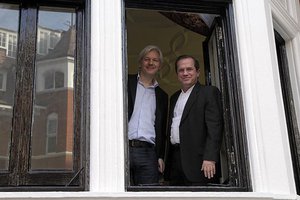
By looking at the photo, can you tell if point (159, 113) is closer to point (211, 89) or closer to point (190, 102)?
point (190, 102)

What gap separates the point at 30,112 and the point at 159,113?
1.09 metres

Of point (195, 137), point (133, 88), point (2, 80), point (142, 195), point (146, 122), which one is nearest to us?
point (142, 195)

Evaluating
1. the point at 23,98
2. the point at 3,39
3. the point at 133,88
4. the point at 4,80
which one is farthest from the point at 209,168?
the point at 3,39

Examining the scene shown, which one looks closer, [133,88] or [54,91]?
[54,91]

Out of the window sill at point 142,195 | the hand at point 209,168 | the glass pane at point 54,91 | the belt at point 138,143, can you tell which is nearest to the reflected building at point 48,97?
the glass pane at point 54,91

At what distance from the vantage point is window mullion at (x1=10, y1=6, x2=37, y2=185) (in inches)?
119

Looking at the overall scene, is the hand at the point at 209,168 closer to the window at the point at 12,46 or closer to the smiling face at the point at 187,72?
the smiling face at the point at 187,72

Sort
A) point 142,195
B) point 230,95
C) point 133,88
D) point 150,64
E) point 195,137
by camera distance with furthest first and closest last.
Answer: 1. point 150,64
2. point 133,88
3. point 195,137
4. point 230,95
5. point 142,195

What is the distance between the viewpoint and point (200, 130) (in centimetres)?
362

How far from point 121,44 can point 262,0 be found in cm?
107

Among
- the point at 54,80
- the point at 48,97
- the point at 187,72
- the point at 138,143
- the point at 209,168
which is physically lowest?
the point at 209,168

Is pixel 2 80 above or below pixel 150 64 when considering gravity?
below

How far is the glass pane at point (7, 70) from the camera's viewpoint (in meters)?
3.10

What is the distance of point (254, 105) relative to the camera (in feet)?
10.8
